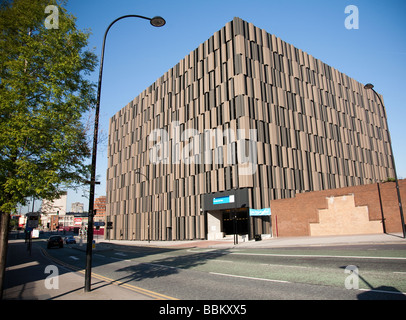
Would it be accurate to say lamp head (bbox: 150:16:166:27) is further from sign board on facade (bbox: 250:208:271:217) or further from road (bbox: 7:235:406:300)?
sign board on facade (bbox: 250:208:271:217)

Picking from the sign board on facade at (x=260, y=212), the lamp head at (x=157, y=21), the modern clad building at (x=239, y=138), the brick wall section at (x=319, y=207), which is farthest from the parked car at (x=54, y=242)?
the lamp head at (x=157, y=21)

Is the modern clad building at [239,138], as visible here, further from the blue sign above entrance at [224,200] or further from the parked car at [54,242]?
the parked car at [54,242]

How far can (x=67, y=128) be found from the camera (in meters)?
8.97

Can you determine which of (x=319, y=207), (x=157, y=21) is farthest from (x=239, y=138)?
(x=157, y=21)

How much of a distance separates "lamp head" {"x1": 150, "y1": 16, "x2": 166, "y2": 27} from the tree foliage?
2.68 m

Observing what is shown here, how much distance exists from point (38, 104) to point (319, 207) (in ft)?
92.0

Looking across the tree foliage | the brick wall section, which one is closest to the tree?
the tree foliage

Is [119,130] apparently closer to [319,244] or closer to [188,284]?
[319,244]

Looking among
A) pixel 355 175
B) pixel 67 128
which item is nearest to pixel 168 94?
pixel 355 175

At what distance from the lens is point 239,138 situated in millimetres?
35812

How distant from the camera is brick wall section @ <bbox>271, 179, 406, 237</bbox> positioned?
23.7m

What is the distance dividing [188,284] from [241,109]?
29843mm

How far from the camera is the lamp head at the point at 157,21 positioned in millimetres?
10141
